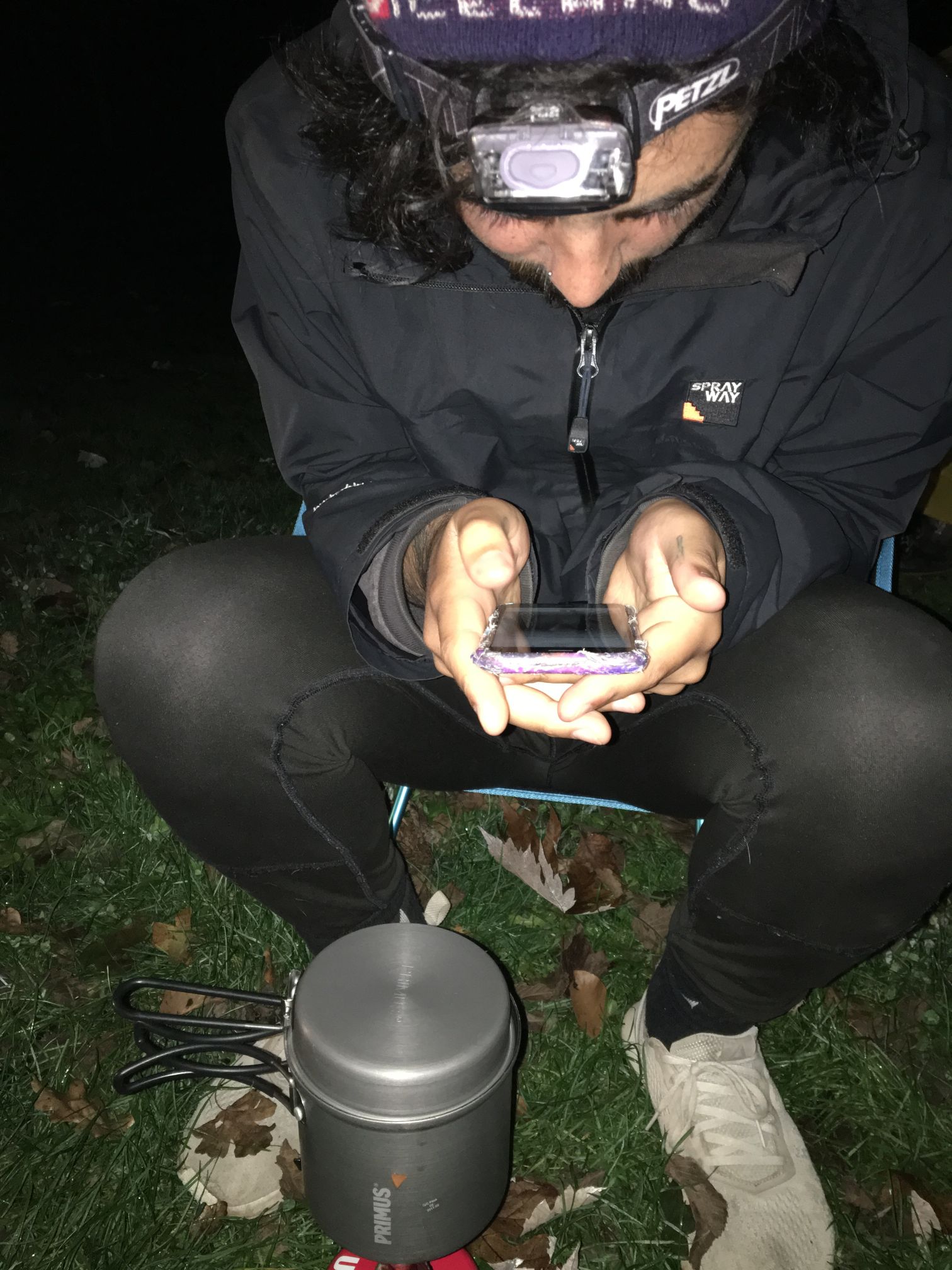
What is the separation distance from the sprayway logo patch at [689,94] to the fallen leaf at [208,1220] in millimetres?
1827

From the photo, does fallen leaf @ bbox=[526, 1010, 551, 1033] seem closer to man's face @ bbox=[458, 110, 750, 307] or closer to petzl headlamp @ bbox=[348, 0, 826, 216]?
man's face @ bbox=[458, 110, 750, 307]

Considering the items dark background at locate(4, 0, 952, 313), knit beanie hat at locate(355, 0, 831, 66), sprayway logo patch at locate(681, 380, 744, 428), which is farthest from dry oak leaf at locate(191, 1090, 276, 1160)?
dark background at locate(4, 0, 952, 313)

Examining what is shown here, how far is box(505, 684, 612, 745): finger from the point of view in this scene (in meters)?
1.38

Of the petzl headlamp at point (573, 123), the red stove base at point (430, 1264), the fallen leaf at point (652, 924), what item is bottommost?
the fallen leaf at point (652, 924)

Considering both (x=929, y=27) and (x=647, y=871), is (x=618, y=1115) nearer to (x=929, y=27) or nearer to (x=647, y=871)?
(x=647, y=871)

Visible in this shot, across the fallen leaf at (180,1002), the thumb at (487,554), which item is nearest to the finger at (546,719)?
the thumb at (487,554)

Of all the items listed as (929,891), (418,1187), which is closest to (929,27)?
(929,891)

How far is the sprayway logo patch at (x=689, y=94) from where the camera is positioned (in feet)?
3.88

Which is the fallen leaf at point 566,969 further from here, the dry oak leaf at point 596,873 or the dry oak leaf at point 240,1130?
the dry oak leaf at point 240,1130

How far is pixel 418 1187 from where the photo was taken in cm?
144

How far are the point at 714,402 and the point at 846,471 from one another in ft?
0.87

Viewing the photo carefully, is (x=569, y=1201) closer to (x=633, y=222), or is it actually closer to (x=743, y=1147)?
(x=743, y=1147)

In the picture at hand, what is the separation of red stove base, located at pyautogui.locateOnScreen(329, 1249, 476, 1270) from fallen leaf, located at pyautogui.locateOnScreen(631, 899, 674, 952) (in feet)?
2.73

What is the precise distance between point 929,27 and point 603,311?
7839 mm
